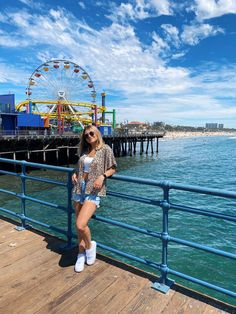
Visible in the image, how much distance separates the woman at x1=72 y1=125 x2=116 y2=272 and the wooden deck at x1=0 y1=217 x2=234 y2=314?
0.25 metres

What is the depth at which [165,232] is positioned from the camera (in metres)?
3.08

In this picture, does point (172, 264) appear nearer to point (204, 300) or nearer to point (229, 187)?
point (204, 300)

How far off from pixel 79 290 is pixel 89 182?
3.77 ft

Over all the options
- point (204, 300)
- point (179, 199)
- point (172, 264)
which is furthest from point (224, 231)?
point (204, 300)

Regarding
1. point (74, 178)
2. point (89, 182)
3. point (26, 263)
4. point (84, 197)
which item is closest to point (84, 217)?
point (84, 197)

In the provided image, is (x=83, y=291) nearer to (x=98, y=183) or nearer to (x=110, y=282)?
(x=110, y=282)

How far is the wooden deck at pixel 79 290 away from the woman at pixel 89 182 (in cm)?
25

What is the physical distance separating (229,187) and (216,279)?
1237cm

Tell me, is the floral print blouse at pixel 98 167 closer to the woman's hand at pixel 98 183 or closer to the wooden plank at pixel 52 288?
the woman's hand at pixel 98 183

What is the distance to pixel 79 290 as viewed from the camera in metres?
3.02

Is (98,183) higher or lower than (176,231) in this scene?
higher

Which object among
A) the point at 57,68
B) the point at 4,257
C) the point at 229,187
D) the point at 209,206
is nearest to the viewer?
the point at 4,257

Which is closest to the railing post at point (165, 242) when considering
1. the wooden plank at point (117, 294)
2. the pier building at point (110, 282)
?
the pier building at point (110, 282)

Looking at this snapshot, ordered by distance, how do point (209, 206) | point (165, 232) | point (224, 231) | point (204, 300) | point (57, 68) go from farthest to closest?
point (57, 68) → point (209, 206) → point (224, 231) → point (165, 232) → point (204, 300)
